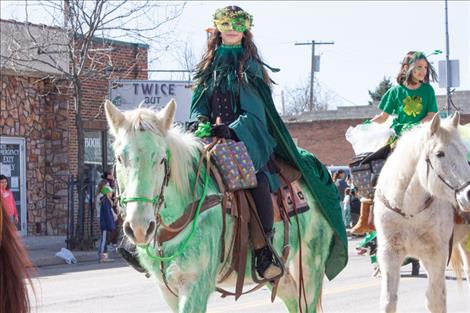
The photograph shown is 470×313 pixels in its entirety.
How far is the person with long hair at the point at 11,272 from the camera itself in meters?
3.59

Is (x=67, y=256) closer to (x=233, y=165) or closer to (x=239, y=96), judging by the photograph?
(x=239, y=96)

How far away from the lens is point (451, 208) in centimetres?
926

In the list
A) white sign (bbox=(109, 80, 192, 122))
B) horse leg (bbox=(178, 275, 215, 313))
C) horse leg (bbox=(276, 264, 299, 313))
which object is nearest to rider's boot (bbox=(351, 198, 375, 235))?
horse leg (bbox=(276, 264, 299, 313))

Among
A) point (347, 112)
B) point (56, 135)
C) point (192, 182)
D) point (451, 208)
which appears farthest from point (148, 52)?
point (347, 112)

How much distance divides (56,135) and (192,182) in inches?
860

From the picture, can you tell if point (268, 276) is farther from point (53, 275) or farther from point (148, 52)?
point (148, 52)

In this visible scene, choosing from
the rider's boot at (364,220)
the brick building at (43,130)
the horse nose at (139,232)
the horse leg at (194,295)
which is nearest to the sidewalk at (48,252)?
the brick building at (43,130)

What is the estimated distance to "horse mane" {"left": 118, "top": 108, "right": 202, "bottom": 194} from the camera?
6.09 meters

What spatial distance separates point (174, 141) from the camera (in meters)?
6.38

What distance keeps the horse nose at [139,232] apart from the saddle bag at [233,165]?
121 centimetres

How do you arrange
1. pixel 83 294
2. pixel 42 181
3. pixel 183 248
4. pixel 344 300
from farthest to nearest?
1. pixel 42 181
2. pixel 83 294
3. pixel 344 300
4. pixel 183 248

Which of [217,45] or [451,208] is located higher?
[217,45]

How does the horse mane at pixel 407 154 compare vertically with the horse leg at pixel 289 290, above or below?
above

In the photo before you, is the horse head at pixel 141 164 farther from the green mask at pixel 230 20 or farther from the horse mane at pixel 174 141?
the green mask at pixel 230 20
